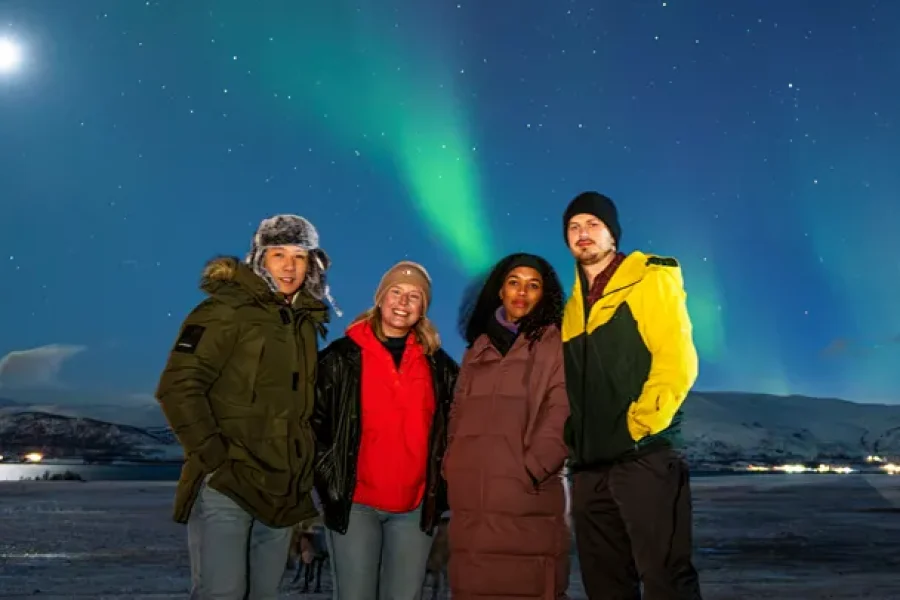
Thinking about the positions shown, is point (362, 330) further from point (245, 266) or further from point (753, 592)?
point (753, 592)

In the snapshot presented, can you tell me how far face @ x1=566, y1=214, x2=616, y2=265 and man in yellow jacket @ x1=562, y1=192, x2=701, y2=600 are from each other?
108 millimetres

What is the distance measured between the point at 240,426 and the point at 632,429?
1810mm

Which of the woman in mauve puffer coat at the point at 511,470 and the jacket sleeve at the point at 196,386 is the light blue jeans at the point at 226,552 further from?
the woman in mauve puffer coat at the point at 511,470

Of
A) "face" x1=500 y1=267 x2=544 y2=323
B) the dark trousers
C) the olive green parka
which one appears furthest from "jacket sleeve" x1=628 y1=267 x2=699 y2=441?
the olive green parka

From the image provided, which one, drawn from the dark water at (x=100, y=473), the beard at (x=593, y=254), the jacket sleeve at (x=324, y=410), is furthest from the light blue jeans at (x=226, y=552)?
the dark water at (x=100, y=473)

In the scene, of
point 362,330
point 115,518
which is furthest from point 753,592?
point 115,518

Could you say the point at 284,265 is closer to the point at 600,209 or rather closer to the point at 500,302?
the point at 500,302

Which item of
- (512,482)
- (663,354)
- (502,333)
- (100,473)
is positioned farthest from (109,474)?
(663,354)

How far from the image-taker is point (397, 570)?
4.14 m

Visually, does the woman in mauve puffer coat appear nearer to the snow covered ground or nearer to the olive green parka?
the olive green parka

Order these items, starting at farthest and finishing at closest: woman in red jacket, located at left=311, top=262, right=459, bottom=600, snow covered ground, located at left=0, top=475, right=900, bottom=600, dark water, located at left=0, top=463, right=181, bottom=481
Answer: dark water, located at left=0, top=463, right=181, bottom=481, snow covered ground, located at left=0, top=475, right=900, bottom=600, woman in red jacket, located at left=311, top=262, right=459, bottom=600

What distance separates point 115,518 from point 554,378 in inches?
729

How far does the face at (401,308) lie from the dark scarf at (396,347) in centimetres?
3

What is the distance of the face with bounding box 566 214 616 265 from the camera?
436cm
